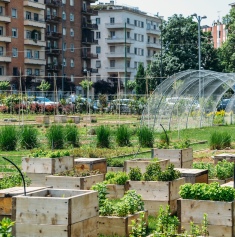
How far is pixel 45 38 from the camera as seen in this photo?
95.2 metres

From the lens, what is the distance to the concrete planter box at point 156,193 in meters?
12.6

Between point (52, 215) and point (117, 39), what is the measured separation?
344 ft

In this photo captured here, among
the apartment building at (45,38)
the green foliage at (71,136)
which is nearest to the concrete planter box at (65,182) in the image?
the green foliage at (71,136)

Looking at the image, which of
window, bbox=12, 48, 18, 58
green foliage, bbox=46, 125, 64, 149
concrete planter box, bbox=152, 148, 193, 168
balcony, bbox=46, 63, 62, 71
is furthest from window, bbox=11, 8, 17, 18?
concrete planter box, bbox=152, 148, 193, 168

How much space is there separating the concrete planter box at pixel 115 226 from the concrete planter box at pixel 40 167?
14.5ft

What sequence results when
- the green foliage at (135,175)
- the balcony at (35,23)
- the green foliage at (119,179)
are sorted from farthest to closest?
the balcony at (35,23)
the green foliage at (119,179)
the green foliage at (135,175)

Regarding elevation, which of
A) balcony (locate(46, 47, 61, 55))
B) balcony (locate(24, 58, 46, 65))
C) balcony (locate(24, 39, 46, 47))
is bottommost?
balcony (locate(24, 58, 46, 65))

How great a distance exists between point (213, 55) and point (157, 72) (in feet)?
23.3

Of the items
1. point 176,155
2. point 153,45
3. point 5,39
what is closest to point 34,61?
point 5,39

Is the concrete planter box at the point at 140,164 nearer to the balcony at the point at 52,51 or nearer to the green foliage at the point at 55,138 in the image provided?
the green foliage at the point at 55,138

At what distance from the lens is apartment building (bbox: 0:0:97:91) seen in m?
85.7

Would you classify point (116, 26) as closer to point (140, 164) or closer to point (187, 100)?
point (187, 100)

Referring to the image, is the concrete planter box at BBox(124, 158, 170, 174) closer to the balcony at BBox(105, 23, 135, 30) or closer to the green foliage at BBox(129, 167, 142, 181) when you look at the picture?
the green foliage at BBox(129, 167, 142, 181)

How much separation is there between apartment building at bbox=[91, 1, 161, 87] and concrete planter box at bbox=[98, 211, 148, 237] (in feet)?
326
